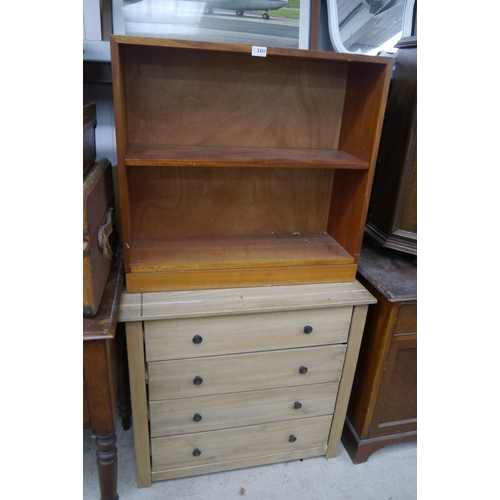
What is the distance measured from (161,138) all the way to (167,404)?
955 millimetres

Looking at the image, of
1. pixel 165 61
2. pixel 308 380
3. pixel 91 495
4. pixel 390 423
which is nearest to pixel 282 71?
pixel 165 61

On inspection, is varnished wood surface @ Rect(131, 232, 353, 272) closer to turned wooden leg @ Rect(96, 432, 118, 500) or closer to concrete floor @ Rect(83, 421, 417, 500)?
turned wooden leg @ Rect(96, 432, 118, 500)

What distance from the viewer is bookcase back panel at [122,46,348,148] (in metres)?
1.38

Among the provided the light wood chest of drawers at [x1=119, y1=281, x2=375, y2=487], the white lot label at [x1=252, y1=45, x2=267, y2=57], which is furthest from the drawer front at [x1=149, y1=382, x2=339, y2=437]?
the white lot label at [x1=252, y1=45, x2=267, y2=57]

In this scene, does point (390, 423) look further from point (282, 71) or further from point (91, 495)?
point (282, 71)

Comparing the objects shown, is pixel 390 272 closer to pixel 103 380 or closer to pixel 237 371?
pixel 237 371

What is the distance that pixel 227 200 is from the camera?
5.21ft

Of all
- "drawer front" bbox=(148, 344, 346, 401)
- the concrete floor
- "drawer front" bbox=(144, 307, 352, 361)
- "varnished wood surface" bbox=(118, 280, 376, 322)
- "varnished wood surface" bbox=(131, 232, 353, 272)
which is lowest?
the concrete floor

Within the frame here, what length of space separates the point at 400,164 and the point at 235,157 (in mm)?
593

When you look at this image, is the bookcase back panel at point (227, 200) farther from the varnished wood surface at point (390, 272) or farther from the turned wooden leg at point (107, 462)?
the turned wooden leg at point (107, 462)

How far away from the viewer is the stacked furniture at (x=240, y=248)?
4.39ft

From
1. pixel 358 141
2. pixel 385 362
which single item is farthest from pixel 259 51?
pixel 385 362

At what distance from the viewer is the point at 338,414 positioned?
1638 millimetres

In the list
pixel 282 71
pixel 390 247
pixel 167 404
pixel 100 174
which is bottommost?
pixel 167 404
